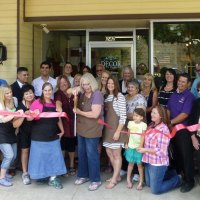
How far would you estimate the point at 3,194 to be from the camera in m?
5.43

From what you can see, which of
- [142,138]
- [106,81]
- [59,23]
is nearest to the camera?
[142,138]

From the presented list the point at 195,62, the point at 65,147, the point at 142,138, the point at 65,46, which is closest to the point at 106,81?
the point at 142,138

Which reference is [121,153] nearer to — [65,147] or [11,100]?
[65,147]

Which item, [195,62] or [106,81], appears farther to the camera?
[195,62]

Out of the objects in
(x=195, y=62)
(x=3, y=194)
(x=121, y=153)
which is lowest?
(x=3, y=194)

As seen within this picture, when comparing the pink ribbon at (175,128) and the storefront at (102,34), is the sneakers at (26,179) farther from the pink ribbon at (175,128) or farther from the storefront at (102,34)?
the storefront at (102,34)

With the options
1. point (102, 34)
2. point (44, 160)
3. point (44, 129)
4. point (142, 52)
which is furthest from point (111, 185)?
point (102, 34)

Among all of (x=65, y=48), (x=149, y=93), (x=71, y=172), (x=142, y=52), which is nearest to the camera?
(x=149, y=93)

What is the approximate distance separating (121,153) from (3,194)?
1925mm

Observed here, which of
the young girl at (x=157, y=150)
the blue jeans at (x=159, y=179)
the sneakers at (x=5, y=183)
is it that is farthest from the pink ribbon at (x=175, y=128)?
the sneakers at (x=5, y=183)

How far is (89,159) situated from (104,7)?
Result: 3093 mm

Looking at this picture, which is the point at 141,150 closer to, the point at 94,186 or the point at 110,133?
the point at 110,133

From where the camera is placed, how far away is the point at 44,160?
5527 millimetres

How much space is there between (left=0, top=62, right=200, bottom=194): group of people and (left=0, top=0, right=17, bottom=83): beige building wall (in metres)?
1.49
